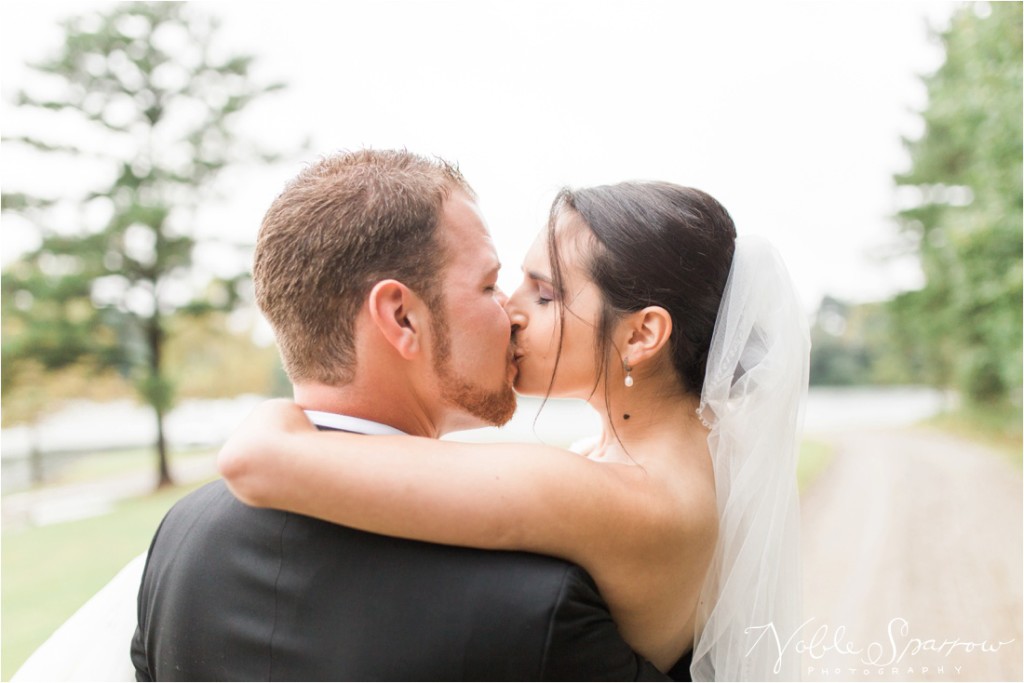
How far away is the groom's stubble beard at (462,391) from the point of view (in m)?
2.01

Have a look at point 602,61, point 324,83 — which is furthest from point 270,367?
point 602,61

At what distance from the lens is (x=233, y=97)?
66.2 ft

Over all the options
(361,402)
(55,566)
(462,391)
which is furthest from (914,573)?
(55,566)

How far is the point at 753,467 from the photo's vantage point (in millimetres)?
2266

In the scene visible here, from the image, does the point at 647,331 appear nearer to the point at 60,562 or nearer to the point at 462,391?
the point at 462,391

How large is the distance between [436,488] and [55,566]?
12.1 m

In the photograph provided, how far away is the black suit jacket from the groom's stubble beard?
0.54m

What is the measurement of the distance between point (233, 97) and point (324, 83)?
2280 mm

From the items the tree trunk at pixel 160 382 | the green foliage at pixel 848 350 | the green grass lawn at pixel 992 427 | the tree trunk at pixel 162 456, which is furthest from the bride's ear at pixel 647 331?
the green foliage at pixel 848 350

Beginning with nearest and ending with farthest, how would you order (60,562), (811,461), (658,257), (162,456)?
(658,257)
(60,562)
(811,461)
(162,456)

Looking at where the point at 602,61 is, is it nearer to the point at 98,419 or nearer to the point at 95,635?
the point at 95,635

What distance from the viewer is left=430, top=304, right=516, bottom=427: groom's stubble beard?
6.61ft

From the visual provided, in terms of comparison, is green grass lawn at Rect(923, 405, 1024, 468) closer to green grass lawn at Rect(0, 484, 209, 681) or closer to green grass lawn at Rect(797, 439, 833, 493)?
green grass lawn at Rect(797, 439, 833, 493)

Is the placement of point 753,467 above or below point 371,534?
below
